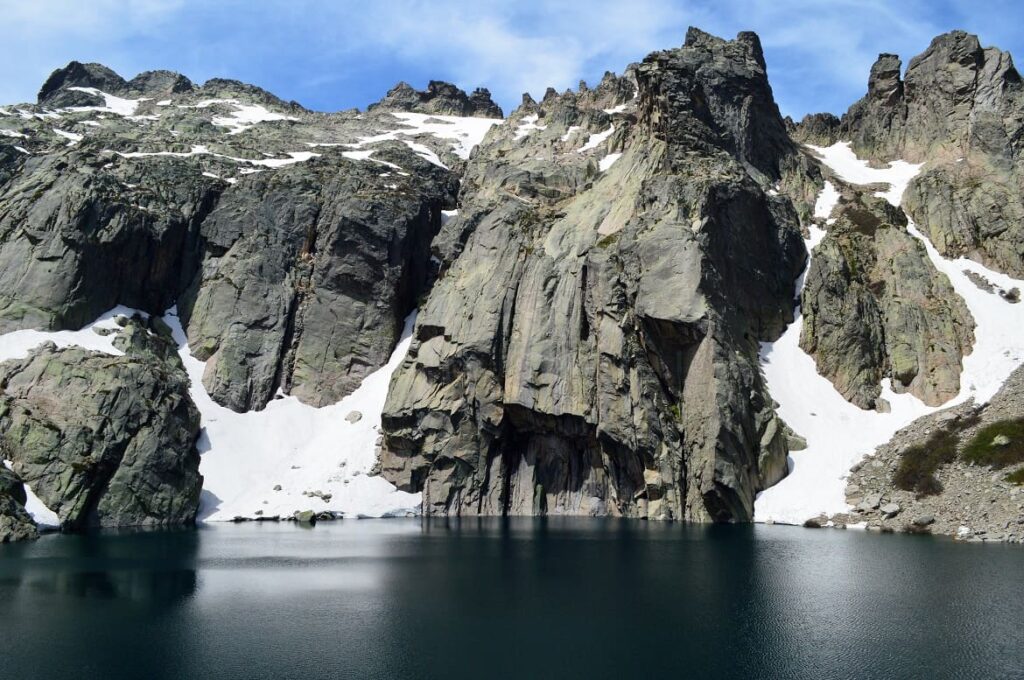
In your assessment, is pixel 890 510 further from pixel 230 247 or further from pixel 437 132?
pixel 437 132

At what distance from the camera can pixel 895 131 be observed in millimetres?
116188

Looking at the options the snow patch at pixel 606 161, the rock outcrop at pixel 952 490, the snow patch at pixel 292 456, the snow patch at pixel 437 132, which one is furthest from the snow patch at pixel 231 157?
the rock outcrop at pixel 952 490

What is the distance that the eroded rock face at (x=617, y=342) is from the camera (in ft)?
230

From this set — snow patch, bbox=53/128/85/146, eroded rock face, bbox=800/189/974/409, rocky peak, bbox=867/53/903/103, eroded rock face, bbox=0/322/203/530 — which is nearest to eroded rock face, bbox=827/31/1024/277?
rocky peak, bbox=867/53/903/103

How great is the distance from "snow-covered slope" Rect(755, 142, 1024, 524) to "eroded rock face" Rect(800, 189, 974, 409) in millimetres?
1367

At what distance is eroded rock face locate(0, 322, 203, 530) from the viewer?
62406mm

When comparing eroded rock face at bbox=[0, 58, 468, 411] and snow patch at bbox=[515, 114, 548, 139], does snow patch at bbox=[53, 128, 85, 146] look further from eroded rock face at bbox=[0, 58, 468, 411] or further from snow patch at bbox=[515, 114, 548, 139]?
snow patch at bbox=[515, 114, 548, 139]

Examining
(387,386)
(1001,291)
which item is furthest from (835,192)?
(387,386)

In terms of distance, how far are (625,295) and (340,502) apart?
1475 inches

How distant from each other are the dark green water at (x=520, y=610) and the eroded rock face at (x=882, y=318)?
32406mm

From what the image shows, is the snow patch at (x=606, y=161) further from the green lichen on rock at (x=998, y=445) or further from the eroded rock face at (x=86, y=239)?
the green lichen on rock at (x=998, y=445)

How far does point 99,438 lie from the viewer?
212 feet

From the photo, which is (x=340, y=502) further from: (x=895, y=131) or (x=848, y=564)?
(x=895, y=131)

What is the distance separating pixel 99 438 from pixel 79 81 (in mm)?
138374
